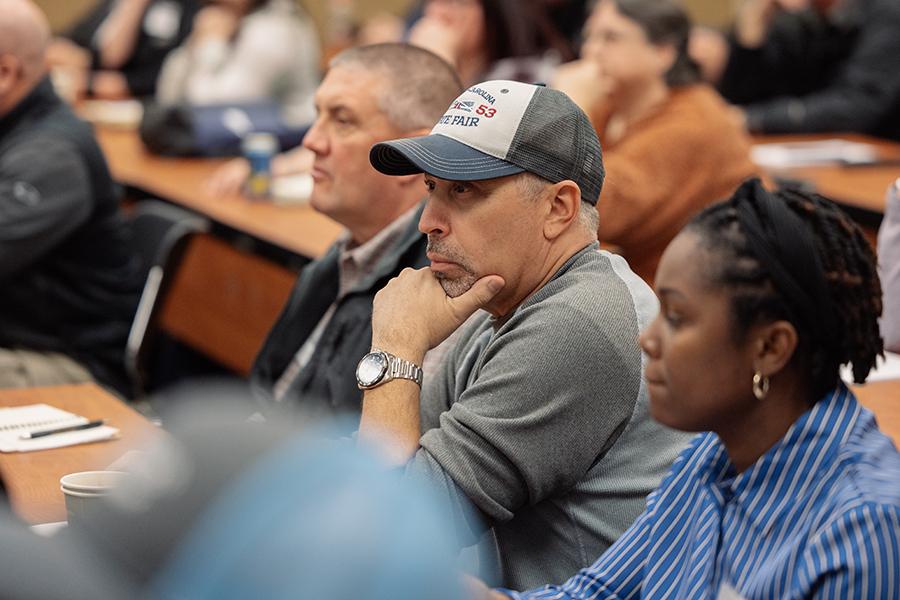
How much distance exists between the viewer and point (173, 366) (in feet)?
16.2

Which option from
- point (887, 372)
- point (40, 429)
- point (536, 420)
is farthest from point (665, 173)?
point (536, 420)

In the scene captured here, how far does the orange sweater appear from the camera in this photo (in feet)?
11.3

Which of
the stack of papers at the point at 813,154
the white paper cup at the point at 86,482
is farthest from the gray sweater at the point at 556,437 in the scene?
the stack of papers at the point at 813,154

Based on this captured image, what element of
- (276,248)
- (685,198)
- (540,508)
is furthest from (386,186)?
(276,248)

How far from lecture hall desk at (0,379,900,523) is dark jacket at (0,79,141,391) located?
2.48 ft

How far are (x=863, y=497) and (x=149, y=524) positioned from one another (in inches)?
31.7

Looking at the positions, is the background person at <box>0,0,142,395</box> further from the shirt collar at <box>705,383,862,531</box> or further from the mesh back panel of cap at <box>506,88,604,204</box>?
the shirt collar at <box>705,383,862,531</box>

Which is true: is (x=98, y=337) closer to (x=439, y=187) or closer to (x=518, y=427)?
(x=439, y=187)

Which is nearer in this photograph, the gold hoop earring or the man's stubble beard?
the gold hoop earring

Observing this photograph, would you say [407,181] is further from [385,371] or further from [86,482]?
[86,482]

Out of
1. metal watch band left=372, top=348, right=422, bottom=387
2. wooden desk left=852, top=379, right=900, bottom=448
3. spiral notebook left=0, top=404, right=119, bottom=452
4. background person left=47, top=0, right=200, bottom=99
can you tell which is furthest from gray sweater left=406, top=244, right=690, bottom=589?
background person left=47, top=0, right=200, bottom=99

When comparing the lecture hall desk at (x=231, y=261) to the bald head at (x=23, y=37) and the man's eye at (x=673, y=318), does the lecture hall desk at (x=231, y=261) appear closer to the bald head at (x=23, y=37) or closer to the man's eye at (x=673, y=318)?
the bald head at (x=23, y=37)

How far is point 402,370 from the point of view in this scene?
1867 millimetres

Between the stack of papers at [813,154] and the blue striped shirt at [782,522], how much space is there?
11.6 feet
